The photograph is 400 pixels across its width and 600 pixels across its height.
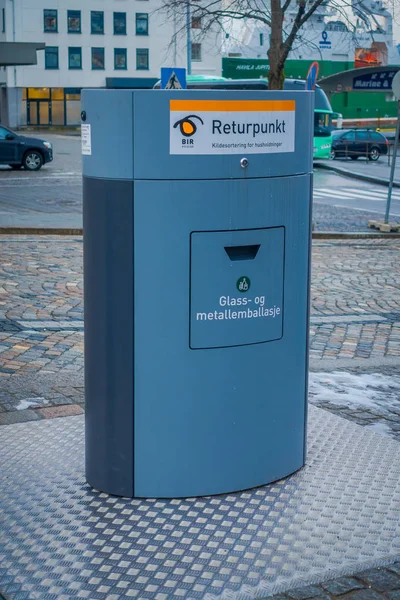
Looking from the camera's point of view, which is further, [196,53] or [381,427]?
[196,53]

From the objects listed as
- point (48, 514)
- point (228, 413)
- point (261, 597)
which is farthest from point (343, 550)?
point (48, 514)

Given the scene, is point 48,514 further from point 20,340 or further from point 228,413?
point 20,340

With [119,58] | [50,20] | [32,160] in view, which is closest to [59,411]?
[32,160]

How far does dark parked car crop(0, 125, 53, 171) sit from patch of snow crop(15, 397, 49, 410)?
23826 mm

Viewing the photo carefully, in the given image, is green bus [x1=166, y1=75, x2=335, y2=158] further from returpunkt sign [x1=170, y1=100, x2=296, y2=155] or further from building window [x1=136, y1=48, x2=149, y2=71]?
building window [x1=136, y1=48, x2=149, y2=71]

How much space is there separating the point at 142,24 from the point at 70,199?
179ft

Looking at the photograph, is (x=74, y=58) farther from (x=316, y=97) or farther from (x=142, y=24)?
(x=316, y=97)

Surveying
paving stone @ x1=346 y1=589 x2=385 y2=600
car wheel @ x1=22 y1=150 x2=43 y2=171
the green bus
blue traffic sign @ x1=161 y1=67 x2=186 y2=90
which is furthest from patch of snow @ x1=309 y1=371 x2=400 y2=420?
the green bus

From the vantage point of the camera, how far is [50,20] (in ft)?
228

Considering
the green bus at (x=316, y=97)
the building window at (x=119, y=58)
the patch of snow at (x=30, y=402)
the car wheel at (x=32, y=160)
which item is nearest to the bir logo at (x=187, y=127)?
the patch of snow at (x=30, y=402)

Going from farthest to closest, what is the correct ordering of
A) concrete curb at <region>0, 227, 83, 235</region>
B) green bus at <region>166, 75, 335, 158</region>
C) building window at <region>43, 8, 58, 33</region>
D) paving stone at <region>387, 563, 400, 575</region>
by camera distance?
building window at <region>43, 8, 58, 33</region> < green bus at <region>166, 75, 335, 158</region> < concrete curb at <region>0, 227, 83, 235</region> < paving stone at <region>387, 563, 400, 575</region>

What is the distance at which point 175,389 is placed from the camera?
4199 millimetres

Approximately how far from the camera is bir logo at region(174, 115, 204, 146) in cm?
399

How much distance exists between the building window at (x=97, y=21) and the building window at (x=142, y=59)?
3.24 m
